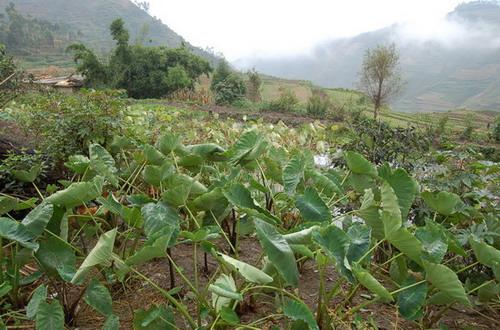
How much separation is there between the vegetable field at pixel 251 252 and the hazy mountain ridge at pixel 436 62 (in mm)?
63543

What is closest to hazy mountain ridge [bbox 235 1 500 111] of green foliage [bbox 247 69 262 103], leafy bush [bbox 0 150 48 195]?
green foliage [bbox 247 69 262 103]

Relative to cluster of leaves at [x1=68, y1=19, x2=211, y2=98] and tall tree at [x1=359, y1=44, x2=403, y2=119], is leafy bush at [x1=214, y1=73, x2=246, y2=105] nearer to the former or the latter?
cluster of leaves at [x1=68, y1=19, x2=211, y2=98]

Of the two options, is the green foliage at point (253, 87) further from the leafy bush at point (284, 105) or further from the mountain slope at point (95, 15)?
the mountain slope at point (95, 15)

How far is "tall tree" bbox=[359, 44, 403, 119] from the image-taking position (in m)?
13.8

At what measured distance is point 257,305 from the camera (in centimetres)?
157

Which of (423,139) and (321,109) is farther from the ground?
(423,139)

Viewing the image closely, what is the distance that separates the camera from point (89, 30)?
2662 inches

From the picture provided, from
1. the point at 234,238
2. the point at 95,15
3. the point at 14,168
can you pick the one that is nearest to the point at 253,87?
the point at 14,168

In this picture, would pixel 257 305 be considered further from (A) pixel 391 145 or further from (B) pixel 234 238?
(A) pixel 391 145

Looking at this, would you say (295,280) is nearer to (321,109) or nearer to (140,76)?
(321,109)

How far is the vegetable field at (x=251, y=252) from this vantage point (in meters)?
1.10

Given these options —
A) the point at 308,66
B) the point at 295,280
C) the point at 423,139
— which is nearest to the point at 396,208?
the point at 295,280

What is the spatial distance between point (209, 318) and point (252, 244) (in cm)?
89

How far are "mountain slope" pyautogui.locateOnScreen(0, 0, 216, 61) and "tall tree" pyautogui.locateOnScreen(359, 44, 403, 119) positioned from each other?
176ft
